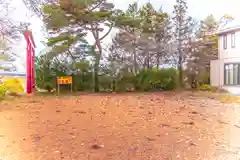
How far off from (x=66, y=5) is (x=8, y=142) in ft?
3.29

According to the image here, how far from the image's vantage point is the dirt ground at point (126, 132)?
3.52 ft

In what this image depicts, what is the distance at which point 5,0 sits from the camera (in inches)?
55.1

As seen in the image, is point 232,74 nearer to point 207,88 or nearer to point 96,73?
point 207,88

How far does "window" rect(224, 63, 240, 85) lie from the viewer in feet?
3.39

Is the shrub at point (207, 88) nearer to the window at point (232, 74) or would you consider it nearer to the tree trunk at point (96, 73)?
the window at point (232, 74)

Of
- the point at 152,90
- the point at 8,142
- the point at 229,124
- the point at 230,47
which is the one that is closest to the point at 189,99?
the point at 229,124

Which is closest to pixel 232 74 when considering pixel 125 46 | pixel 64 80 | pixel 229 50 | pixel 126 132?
pixel 229 50

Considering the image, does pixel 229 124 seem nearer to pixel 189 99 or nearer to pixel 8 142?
pixel 189 99

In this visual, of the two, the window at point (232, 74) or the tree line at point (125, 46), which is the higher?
the tree line at point (125, 46)

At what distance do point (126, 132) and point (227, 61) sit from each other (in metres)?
0.62

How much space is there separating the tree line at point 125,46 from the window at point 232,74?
11cm

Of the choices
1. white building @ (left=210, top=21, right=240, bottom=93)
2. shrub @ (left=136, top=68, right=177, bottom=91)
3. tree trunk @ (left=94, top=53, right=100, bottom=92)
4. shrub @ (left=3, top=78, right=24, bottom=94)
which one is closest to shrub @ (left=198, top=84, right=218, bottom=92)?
white building @ (left=210, top=21, right=240, bottom=93)

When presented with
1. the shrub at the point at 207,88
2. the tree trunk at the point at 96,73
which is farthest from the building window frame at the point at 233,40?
the tree trunk at the point at 96,73

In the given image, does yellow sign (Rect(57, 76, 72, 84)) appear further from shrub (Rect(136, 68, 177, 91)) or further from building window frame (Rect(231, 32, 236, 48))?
building window frame (Rect(231, 32, 236, 48))
